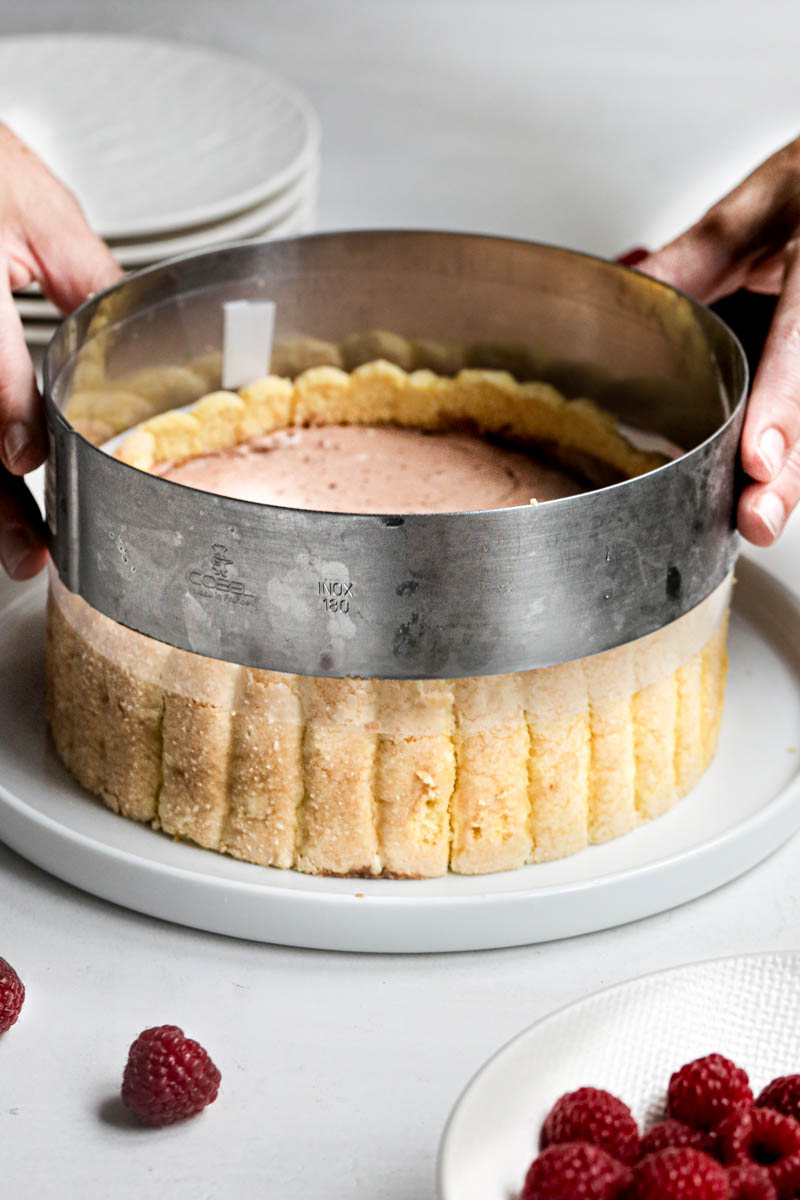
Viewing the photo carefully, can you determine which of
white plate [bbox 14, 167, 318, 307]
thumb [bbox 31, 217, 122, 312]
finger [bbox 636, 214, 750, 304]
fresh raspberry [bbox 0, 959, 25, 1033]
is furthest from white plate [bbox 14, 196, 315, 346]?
fresh raspberry [bbox 0, 959, 25, 1033]

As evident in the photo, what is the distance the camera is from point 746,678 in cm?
156

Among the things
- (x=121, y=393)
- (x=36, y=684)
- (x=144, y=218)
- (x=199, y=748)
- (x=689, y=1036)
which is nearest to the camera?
(x=689, y=1036)

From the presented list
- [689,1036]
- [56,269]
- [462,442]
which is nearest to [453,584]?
[689,1036]

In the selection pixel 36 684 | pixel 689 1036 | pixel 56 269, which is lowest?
pixel 36 684

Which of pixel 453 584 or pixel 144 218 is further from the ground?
pixel 453 584

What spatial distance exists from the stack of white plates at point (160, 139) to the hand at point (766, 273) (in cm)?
69

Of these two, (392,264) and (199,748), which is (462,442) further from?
(199,748)

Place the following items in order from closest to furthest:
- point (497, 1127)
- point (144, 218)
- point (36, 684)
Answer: point (497, 1127)
point (36, 684)
point (144, 218)

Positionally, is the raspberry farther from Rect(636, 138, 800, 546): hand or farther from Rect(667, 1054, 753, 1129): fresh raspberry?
Rect(636, 138, 800, 546): hand

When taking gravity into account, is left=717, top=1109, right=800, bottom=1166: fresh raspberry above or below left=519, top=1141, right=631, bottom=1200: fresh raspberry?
below

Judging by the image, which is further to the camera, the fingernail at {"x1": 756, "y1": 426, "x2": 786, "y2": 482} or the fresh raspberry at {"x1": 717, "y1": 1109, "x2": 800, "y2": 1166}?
the fingernail at {"x1": 756, "y1": 426, "x2": 786, "y2": 482}

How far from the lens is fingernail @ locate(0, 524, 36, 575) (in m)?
1.47

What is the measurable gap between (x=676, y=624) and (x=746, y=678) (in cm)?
27

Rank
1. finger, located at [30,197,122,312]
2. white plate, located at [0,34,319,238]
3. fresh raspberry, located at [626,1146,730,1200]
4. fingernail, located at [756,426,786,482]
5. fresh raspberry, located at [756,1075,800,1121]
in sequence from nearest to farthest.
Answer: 1. fresh raspberry, located at [626,1146,730,1200]
2. fresh raspberry, located at [756,1075,800,1121]
3. fingernail, located at [756,426,786,482]
4. finger, located at [30,197,122,312]
5. white plate, located at [0,34,319,238]
